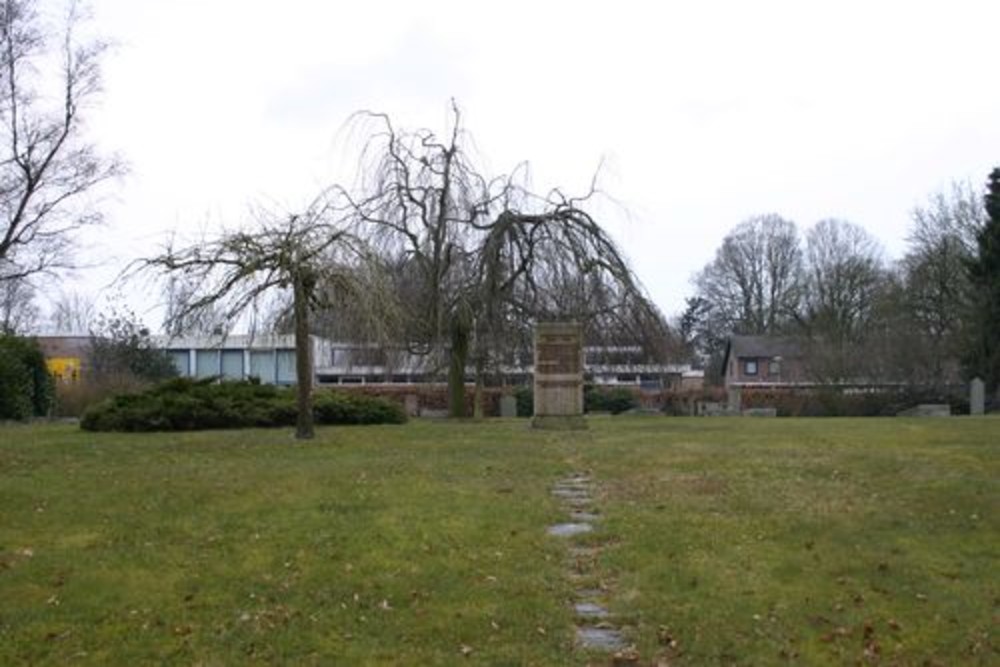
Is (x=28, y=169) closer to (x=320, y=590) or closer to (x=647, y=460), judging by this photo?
(x=647, y=460)

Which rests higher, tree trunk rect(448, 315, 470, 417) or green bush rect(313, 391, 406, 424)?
tree trunk rect(448, 315, 470, 417)

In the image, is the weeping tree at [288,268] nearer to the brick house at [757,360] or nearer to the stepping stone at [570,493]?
the stepping stone at [570,493]

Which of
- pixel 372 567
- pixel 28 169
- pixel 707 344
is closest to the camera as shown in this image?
pixel 372 567

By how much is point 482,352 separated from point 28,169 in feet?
41.1

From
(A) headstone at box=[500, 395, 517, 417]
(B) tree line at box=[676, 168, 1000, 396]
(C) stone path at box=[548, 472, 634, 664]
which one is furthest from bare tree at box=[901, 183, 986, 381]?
(C) stone path at box=[548, 472, 634, 664]

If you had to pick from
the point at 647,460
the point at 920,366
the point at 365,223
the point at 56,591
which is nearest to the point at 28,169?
the point at 365,223

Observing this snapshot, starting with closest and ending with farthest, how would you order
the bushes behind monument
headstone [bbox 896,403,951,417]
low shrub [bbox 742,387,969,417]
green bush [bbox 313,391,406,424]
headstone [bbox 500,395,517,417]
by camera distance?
1. the bushes behind monument
2. green bush [bbox 313,391,406,424]
3. headstone [bbox 500,395,517,417]
4. headstone [bbox 896,403,951,417]
5. low shrub [bbox 742,387,969,417]

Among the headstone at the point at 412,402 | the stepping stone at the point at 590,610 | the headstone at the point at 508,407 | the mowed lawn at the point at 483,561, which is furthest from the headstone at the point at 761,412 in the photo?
the stepping stone at the point at 590,610

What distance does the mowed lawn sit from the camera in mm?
6977

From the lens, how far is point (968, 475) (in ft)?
45.5

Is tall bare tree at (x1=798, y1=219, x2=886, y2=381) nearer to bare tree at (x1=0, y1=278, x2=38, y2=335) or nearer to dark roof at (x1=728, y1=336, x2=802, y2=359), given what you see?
dark roof at (x1=728, y1=336, x2=802, y2=359)

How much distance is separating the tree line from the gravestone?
8.19 m

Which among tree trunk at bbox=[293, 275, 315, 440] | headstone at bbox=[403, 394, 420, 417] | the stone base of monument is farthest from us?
headstone at bbox=[403, 394, 420, 417]

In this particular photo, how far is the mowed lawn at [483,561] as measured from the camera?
6.98 meters
